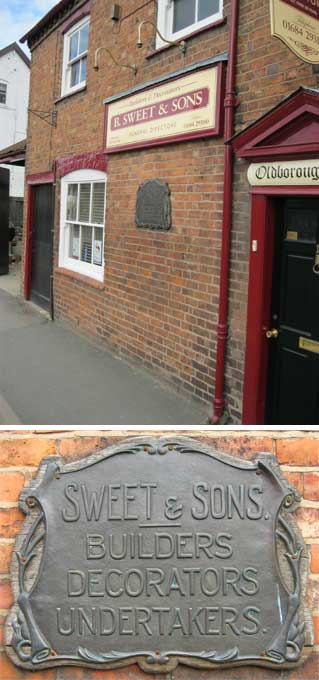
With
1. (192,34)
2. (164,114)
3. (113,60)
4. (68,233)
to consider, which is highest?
(192,34)

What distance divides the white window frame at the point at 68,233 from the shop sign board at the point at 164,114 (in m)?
0.11

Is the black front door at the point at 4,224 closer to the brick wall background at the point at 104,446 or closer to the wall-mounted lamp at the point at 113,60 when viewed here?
the wall-mounted lamp at the point at 113,60

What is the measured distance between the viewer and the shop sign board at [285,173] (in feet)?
5.69

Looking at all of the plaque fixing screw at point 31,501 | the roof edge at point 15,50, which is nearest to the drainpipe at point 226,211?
the plaque fixing screw at point 31,501

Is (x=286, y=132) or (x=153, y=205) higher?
(x=286, y=132)

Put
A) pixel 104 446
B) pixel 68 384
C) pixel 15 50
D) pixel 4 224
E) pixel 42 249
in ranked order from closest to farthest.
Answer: pixel 15 50 → pixel 104 446 → pixel 68 384 → pixel 42 249 → pixel 4 224

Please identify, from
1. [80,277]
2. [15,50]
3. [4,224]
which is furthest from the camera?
[4,224]

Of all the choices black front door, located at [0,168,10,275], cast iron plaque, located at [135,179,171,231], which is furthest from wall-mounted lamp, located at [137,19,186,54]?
black front door, located at [0,168,10,275]

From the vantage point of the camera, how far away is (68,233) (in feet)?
6.15

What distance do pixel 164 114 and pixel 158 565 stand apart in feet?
4.01

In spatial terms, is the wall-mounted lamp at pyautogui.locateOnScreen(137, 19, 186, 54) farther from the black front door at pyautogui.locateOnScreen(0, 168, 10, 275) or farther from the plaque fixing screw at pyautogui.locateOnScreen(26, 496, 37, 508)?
the plaque fixing screw at pyautogui.locateOnScreen(26, 496, 37, 508)

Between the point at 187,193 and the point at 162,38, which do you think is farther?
the point at 187,193

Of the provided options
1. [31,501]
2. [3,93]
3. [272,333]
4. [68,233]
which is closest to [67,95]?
[3,93]

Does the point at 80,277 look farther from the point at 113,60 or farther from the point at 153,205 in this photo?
the point at 113,60
